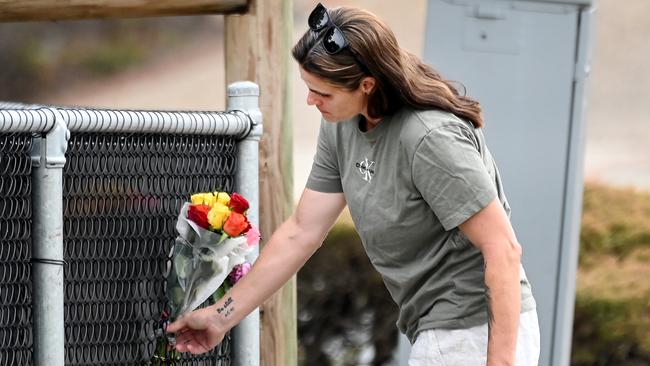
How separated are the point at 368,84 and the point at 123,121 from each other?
640 mm

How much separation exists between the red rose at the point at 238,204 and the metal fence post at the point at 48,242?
0.43m

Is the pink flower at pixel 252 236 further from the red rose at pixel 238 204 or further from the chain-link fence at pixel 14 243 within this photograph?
the chain-link fence at pixel 14 243

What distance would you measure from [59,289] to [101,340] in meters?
0.25

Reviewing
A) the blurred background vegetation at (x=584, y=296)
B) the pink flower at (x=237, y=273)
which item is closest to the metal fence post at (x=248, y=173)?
the pink flower at (x=237, y=273)

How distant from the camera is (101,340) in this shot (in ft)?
10.2

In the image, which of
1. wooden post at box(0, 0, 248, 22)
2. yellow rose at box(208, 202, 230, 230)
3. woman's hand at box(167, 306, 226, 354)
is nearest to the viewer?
yellow rose at box(208, 202, 230, 230)

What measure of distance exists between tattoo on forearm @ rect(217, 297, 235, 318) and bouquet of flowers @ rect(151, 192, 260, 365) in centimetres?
5

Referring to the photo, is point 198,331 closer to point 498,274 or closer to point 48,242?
point 48,242

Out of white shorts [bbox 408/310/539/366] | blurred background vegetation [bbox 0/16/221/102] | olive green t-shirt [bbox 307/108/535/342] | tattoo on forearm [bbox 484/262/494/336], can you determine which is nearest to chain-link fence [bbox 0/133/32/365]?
olive green t-shirt [bbox 307/108/535/342]

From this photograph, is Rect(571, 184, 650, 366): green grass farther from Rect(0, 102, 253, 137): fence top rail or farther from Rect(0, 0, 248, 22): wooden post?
Rect(0, 102, 253, 137): fence top rail

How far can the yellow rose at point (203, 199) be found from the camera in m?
3.04

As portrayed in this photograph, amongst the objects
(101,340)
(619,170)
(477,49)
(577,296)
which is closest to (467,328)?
(101,340)

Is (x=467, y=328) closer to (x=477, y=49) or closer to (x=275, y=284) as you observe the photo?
(x=275, y=284)

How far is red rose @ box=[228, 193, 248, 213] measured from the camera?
10.0 ft
